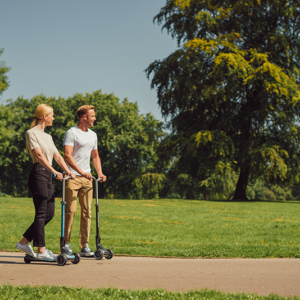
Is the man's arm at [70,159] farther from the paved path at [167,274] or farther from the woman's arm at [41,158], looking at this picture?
the paved path at [167,274]

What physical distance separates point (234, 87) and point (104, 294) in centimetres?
2063

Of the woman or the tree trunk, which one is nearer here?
the woman

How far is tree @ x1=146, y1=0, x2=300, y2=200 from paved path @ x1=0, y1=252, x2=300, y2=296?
58.5ft

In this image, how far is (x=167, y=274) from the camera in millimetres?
4645

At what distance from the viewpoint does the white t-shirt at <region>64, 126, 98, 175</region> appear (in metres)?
5.56

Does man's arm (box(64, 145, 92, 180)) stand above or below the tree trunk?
above

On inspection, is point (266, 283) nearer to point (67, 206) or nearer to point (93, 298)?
point (93, 298)

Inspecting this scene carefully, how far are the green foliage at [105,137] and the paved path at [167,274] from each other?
33198mm

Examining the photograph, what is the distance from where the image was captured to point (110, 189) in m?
43.8

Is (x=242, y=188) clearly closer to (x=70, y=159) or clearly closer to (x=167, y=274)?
(x=70, y=159)

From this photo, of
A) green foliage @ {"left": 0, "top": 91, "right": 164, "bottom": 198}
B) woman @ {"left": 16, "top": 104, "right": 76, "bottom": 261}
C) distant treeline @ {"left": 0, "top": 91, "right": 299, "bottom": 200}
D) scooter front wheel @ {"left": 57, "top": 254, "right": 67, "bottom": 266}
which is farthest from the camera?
green foliage @ {"left": 0, "top": 91, "right": 164, "bottom": 198}

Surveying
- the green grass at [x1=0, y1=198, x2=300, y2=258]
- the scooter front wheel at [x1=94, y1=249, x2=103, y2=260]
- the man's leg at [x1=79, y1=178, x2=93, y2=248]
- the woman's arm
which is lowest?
the green grass at [x1=0, y1=198, x2=300, y2=258]

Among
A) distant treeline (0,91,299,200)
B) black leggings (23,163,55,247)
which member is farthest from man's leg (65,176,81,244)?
distant treeline (0,91,299,200)

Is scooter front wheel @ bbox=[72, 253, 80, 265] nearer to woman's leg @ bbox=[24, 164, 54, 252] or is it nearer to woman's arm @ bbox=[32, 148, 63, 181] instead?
woman's leg @ bbox=[24, 164, 54, 252]
